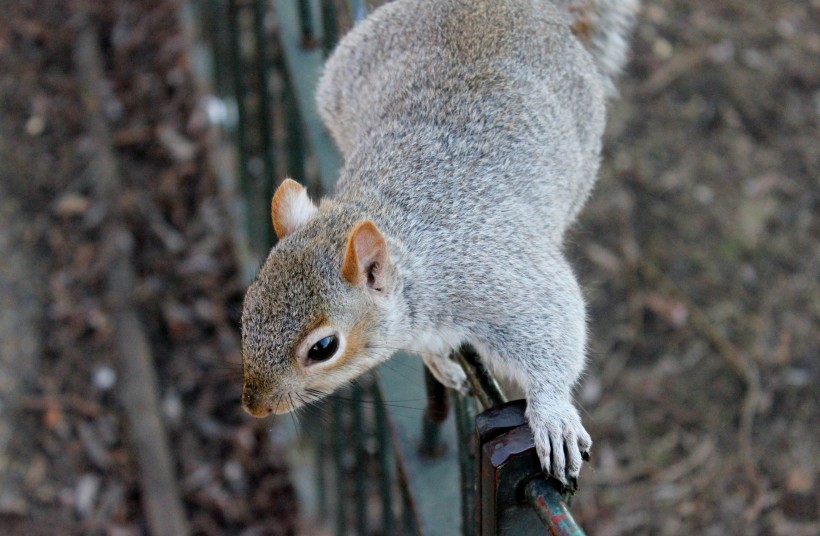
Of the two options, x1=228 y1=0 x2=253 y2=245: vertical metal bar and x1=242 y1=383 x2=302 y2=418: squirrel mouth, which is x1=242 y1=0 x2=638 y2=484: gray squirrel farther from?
x1=228 y1=0 x2=253 y2=245: vertical metal bar

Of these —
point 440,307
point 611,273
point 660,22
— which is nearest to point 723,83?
point 660,22

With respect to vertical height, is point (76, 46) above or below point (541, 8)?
above

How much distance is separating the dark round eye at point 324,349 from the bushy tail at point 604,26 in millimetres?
1071

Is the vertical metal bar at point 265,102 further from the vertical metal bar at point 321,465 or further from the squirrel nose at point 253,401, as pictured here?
the squirrel nose at point 253,401

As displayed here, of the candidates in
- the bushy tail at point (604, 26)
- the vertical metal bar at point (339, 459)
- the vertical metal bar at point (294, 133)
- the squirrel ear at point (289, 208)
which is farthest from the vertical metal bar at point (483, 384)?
the bushy tail at point (604, 26)

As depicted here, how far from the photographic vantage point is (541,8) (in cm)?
198

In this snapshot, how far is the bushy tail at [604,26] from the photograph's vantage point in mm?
2145

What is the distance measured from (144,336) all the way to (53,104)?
1132mm

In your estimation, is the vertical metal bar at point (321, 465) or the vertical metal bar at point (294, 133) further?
the vertical metal bar at point (321, 465)

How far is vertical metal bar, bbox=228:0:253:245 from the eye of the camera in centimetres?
258

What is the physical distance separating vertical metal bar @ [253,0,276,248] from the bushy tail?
753 mm

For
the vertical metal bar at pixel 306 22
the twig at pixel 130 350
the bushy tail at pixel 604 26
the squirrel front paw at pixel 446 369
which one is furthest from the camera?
the twig at pixel 130 350

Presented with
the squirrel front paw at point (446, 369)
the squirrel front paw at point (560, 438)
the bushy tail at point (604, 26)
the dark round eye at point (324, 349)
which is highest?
the bushy tail at point (604, 26)

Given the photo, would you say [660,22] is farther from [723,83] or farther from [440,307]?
[440,307]
